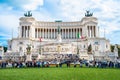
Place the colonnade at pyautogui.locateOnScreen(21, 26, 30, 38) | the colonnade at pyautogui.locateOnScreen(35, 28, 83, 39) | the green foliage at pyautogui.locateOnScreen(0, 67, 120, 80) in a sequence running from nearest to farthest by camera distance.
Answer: the green foliage at pyautogui.locateOnScreen(0, 67, 120, 80), the colonnade at pyautogui.locateOnScreen(21, 26, 30, 38), the colonnade at pyautogui.locateOnScreen(35, 28, 83, 39)

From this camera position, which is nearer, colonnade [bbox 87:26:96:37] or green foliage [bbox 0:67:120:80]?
green foliage [bbox 0:67:120:80]

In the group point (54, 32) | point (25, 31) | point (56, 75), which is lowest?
point (56, 75)

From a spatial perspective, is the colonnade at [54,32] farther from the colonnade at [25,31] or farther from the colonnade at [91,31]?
the colonnade at [25,31]

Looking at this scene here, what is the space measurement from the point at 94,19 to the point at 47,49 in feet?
118

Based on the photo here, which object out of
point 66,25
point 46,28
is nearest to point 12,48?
point 46,28

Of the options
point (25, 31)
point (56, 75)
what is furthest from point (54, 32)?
point (56, 75)

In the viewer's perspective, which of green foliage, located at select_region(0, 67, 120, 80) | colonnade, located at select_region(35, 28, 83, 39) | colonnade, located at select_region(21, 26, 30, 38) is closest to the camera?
green foliage, located at select_region(0, 67, 120, 80)

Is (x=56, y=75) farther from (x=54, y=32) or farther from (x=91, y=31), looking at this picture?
(x=54, y=32)

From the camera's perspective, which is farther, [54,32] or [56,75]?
[54,32]

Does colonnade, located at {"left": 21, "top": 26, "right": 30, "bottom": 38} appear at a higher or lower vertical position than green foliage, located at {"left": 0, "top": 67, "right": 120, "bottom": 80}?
higher

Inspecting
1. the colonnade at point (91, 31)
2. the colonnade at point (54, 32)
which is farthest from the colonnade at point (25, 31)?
the colonnade at point (91, 31)

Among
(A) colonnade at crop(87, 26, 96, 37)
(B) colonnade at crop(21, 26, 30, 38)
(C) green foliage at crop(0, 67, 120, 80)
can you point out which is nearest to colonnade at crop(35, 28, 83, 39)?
(A) colonnade at crop(87, 26, 96, 37)

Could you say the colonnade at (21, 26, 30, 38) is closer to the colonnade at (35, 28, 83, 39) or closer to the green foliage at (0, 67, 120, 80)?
the colonnade at (35, 28, 83, 39)

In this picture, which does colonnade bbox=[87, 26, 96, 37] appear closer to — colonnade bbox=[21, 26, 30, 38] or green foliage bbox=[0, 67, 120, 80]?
colonnade bbox=[21, 26, 30, 38]
